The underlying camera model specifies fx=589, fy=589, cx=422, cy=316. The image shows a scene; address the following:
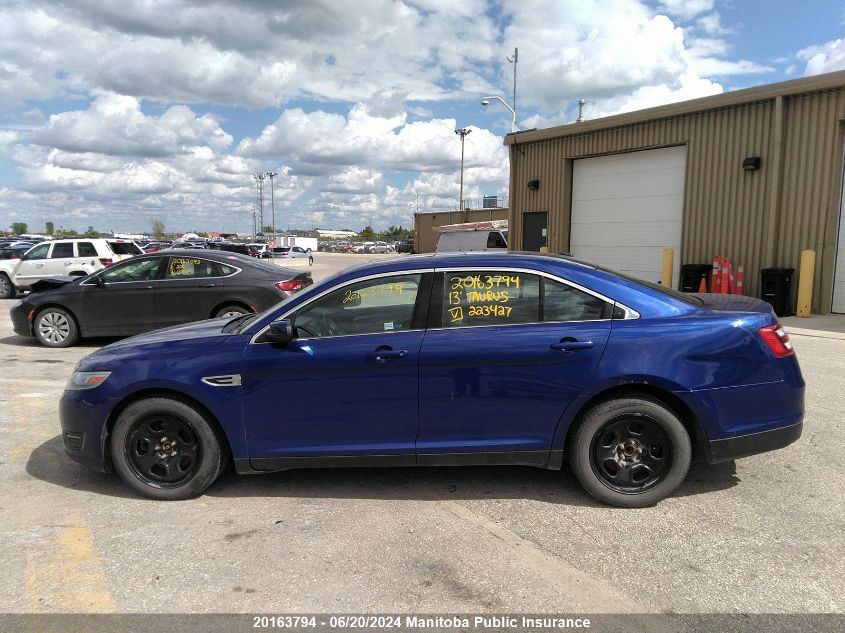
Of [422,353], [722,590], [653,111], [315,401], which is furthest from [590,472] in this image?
[653,111]

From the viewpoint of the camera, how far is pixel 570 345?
3.54 m

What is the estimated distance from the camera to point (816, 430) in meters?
5.01

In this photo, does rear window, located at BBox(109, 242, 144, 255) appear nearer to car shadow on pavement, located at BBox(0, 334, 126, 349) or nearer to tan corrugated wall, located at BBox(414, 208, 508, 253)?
car shadow on pavement, located at BBox(0, 334, 126, 349)

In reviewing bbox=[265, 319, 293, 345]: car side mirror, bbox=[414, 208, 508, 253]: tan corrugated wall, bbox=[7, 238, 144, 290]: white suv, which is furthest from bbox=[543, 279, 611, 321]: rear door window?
bbox=[414, 208, 508, 253]: tan corrugated wall

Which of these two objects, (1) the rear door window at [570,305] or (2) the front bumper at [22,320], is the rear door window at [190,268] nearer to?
(2) the front bumper at [22,320]

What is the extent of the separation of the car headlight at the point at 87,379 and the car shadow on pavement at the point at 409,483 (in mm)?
750

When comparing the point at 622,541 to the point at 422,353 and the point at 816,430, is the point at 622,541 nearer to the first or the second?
the point at 422,353

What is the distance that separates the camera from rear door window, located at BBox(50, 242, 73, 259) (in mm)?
16844

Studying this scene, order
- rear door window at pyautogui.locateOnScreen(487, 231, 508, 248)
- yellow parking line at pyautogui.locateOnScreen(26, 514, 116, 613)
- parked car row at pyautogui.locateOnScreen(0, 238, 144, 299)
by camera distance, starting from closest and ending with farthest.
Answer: yellow parking line at pyautogui.locateOnScreen(26, 514, 116, 613) < parked car row at pyautogui.locateOnScreen(0, 238, 144, 299) < rear door window at pyautogui.locateOnScreen(487, 231, 508, 248)

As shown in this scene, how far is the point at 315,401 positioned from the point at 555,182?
16919 millimetres

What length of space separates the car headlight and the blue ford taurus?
15 mm

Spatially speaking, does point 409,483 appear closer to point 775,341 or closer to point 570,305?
point 570,305

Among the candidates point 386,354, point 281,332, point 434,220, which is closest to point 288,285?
point 281,332

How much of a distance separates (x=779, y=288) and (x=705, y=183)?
→ 3.45 metres
